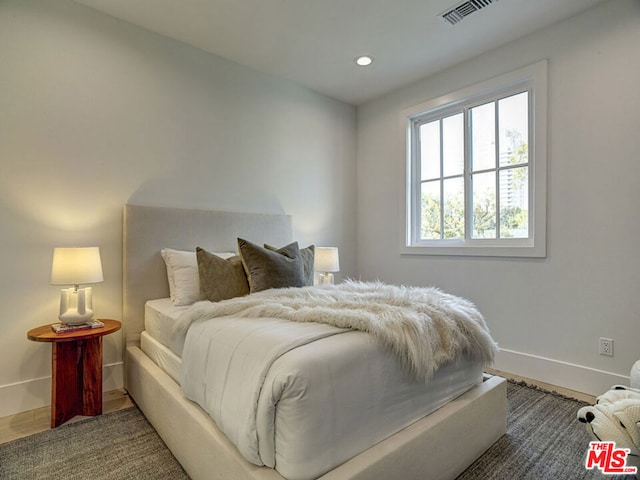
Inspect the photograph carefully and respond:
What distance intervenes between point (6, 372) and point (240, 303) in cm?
161

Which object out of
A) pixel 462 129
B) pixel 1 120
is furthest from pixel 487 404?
pixel 1 120

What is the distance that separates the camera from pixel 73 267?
2.00 metres

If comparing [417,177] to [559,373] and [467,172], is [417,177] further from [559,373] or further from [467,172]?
[559,373]

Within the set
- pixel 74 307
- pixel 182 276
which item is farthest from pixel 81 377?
pixel 182 276

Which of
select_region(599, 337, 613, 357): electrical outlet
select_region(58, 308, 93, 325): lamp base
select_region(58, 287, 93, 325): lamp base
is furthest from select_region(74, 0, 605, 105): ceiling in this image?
select_region(599, 337, 613, 357): electrical outlet

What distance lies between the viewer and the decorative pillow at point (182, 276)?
2389 mm

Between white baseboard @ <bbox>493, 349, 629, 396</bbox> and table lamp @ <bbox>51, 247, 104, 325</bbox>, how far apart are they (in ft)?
10.0

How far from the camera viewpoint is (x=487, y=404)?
1.70 m

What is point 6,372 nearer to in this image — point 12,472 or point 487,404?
point 12,472

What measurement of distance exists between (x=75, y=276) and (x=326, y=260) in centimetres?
197

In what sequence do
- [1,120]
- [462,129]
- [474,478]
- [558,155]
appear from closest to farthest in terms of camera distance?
1. [474,478]
2. [1,120]
3. [558,155]
4. [462,129]

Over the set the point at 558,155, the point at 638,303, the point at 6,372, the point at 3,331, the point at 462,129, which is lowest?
the point at 6,372

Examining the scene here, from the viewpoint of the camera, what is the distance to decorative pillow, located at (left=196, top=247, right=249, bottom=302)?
2.29 metres

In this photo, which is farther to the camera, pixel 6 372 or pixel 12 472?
pixel 6 372
